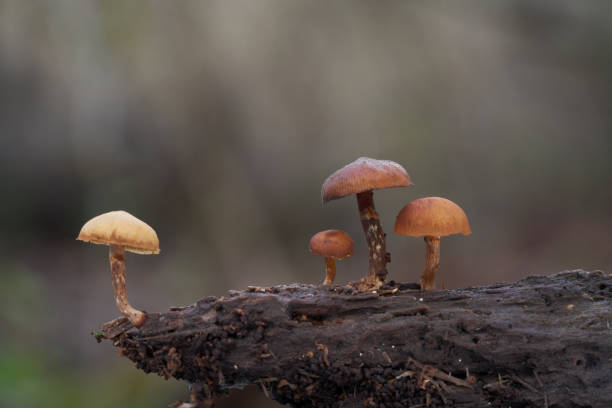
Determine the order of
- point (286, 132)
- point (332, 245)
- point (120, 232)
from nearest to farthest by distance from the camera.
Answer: point (120, 232), point (332, 245), point (286, 132)

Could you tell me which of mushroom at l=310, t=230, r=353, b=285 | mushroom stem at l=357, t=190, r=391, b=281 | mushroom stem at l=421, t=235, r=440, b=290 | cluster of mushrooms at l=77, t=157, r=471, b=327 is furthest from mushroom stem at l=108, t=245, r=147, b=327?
mushroom stem at l=421, t=235, r=440, b=290

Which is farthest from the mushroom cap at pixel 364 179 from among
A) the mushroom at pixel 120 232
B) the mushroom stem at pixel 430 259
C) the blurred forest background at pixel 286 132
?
the blurred forest background at pixel 286 132

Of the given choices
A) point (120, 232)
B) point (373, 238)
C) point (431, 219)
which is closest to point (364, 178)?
point (431, 219)

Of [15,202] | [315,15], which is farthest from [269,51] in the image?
[15,202]

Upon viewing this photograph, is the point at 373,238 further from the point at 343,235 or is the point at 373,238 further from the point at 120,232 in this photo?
the point at 120,232

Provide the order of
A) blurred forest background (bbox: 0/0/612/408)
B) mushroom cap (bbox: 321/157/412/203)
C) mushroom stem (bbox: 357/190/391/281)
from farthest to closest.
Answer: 1. blurred forest background (bbox: 0/0/612/408)
2. mushroom stem (bbox: 357/190/391/281)
3. mushroom cap (bbox: 321/157/412/203)

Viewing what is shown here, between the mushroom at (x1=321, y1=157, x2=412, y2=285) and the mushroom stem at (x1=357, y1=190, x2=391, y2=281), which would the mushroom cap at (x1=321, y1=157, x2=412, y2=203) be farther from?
the mushroom stem at (x1=357, y1=190, x2=391, y2=281)
